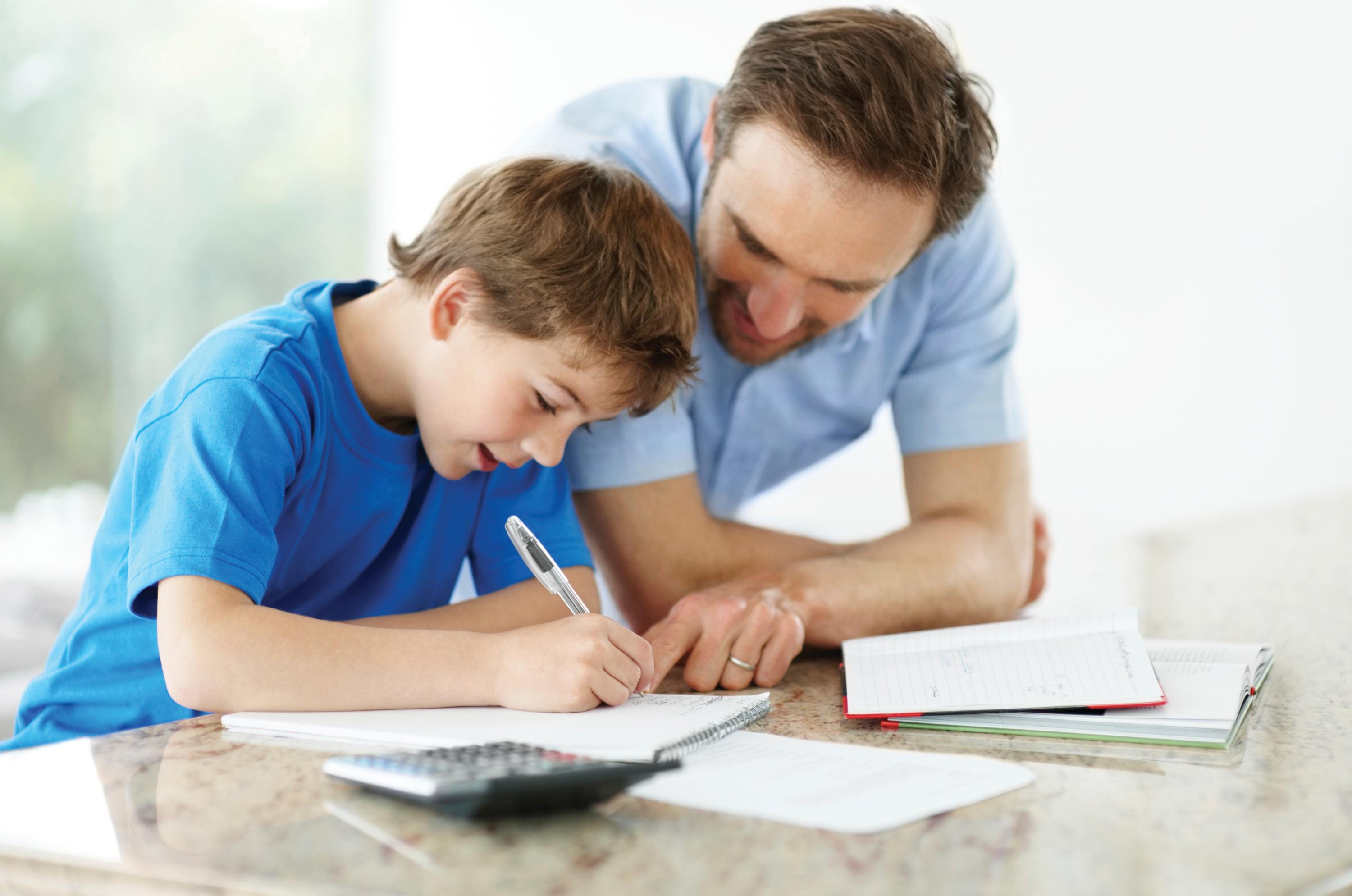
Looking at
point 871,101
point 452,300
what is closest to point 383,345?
point 452,300

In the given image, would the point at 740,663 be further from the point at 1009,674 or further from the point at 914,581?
the point at 914,581

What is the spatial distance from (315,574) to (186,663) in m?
0.34

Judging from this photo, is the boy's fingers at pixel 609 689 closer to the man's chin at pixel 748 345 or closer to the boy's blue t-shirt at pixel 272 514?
the boy's blue t-shirt at pixel 272 514


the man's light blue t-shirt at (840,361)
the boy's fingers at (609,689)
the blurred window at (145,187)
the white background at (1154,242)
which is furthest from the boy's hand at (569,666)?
the blurred window at (145,187)

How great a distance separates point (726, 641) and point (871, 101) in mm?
589

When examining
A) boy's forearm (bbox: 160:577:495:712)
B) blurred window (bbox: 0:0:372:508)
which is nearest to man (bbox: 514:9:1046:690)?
boy's forearm (bbox: 160:577:495:712)

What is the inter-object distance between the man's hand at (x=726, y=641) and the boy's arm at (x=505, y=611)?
0.11 metres

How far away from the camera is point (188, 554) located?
863 mm

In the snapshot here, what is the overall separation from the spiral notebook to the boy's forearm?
1 cm

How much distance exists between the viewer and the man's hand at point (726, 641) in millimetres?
992

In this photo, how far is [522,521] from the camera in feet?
3.98


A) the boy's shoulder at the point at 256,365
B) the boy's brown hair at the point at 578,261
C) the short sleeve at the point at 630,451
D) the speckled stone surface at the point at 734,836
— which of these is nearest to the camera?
the speckled stone surface at the point at 734,836

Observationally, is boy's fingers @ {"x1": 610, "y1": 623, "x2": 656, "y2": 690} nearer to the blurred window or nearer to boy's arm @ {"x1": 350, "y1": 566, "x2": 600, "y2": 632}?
boy's arm @ {"x1": 350, "y1": 566, "x2": 600, "y2": 632}

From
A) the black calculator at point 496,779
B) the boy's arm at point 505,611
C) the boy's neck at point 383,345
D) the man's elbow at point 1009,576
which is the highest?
the boy's neck at point 383,345
